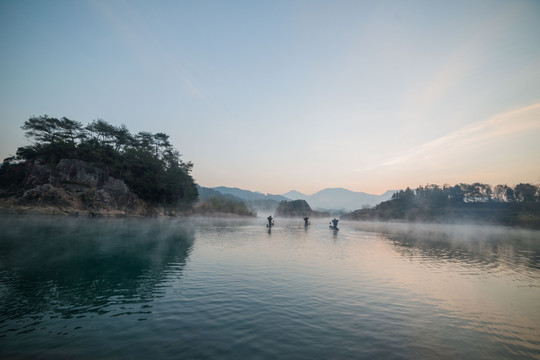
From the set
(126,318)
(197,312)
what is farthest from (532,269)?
(126,318)

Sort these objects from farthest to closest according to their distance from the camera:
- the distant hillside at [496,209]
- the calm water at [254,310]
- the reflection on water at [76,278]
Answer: the distant hillside at [496,209], the reflection on water at [76,278], the calm water at [254,310]

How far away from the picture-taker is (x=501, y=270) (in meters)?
24.5

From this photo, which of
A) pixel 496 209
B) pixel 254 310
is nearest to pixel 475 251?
pixel 254 310

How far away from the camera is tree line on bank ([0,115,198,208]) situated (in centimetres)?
9375

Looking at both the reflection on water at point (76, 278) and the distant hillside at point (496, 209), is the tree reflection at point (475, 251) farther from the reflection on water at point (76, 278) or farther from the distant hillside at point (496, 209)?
the distant hillside at point (496, 209)

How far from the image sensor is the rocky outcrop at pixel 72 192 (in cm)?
8019

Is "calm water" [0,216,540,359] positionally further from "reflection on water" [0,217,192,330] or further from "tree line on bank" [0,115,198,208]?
"tree line on bank" [0,115,198,208]

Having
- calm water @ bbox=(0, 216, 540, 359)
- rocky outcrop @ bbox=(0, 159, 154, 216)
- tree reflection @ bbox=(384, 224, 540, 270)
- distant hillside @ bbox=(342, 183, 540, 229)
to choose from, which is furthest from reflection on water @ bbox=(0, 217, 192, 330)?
distant hillside @ bbox=(342, 183, 540, 229)

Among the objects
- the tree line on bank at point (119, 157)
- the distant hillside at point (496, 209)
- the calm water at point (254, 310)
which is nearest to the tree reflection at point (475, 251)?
the calm water at point (254, 310)

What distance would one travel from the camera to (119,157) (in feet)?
368

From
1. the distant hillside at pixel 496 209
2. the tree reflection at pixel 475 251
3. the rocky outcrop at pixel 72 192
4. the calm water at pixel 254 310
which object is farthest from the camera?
the distant hillside at pixel 496 209

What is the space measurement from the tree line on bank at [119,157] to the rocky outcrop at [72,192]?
454cm

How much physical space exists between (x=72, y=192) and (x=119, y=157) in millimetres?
28894

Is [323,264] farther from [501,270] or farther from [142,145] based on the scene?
[142,145]
